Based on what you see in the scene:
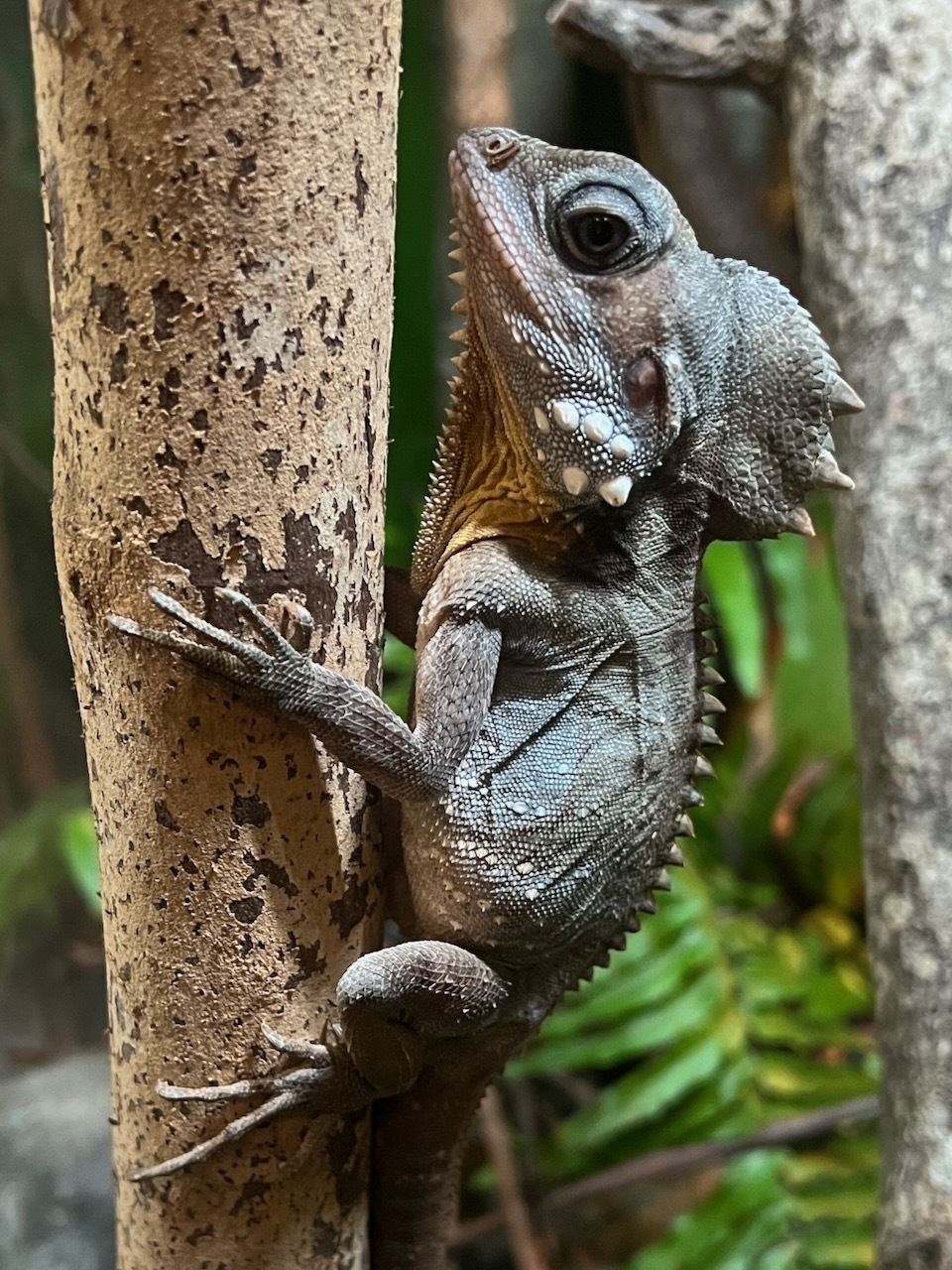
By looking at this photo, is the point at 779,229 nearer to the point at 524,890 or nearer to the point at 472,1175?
the point at 524,890

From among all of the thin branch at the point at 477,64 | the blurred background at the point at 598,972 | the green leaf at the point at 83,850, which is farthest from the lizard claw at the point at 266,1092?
the thin branch at the point at 477,64

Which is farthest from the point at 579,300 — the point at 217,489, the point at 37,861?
the point at 37,861

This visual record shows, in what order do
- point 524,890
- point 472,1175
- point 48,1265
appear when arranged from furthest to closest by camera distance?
point 472,1175
point 48,1265
point 524,890

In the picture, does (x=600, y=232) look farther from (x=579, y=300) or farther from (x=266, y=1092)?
(x=266, y=1092)

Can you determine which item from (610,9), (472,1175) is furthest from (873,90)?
(472,1175)

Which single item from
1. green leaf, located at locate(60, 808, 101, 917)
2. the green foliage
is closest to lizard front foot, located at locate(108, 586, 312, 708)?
green leaf, located at locate(60, 808, 101, 917)

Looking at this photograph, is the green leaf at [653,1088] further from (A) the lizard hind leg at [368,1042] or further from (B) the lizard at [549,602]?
→ (A) the lizard hind leg at [368,1042]

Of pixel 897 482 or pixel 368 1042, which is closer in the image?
pixel 368 1042

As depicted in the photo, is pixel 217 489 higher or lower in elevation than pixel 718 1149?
higher
